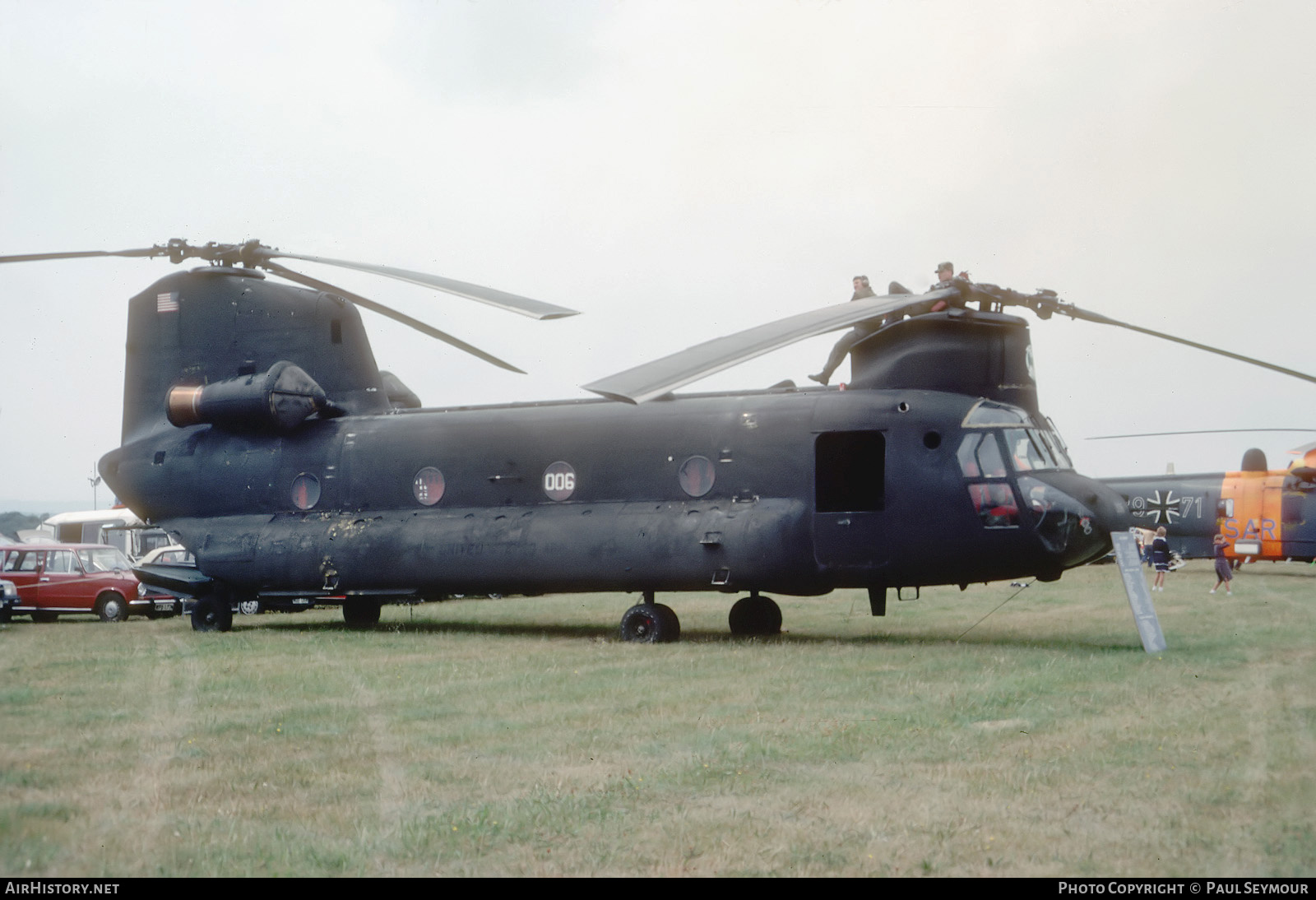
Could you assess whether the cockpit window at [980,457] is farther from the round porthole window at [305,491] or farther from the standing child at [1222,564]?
the standing child at [1222,564]

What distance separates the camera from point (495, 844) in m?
5.63

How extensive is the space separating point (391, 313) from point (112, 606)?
11.1m

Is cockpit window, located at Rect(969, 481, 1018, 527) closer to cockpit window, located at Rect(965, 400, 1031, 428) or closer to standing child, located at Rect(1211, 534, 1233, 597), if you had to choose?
cockpit window, located at Rect(965, 400, 1031, 428)

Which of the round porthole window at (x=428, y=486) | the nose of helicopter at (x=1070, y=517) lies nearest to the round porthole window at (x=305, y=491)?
the round porthole window at (x=428, y=486)

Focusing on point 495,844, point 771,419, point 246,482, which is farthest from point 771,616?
point 495,844

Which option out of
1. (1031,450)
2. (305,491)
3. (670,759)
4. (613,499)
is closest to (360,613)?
(305,491)

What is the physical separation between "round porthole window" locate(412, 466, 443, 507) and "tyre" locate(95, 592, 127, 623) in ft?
32.9

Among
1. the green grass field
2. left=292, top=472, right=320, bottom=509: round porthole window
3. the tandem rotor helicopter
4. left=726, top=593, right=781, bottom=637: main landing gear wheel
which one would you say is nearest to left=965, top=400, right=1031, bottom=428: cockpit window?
the tandem rotor helicopter

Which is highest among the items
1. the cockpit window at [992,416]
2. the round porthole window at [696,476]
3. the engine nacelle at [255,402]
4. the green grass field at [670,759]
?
the engine nacelle at [255,402]

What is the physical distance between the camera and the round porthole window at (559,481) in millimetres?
16312

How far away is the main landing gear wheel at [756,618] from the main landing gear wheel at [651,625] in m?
1.41

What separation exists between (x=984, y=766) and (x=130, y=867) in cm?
488

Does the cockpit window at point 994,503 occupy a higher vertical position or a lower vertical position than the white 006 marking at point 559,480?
lower
